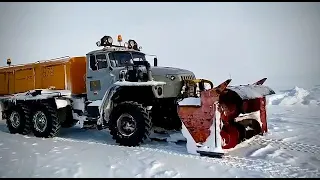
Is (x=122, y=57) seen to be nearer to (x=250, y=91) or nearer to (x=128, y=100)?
(x=128, y=100)

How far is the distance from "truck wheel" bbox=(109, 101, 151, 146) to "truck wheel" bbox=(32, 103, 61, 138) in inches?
99.5

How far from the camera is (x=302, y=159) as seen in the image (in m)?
5.31

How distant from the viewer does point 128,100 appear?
745 cm

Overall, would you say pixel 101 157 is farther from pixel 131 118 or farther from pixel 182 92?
pixel 182 92

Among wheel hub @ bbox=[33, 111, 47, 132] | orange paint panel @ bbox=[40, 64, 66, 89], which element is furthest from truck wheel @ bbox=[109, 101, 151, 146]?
wheel hub @ bbox=[33, 111, 47, 132]

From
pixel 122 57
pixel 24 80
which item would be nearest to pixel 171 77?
pixel 122 57

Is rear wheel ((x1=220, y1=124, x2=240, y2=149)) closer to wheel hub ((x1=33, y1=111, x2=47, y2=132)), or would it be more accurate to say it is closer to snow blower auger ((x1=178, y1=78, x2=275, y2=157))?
snow blower auger ((x1=178, y1=78, x2=275, y2=157))

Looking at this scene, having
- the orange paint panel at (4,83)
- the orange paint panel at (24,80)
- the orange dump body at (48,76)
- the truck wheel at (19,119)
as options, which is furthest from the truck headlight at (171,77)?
the orange paint panel at (4,83)


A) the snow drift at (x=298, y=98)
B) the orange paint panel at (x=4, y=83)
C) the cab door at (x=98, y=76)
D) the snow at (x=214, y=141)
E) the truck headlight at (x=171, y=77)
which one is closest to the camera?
the snow at (x=214, y=141)

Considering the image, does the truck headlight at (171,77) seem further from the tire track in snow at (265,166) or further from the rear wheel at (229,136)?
the tire track in snow at (265,166)

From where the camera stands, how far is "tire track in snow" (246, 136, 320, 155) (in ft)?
19.7

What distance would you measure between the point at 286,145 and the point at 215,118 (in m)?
2.20

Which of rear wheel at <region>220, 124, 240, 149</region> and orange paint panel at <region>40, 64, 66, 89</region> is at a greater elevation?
orange paint panel at <region>40, 64, 66, 89</region>

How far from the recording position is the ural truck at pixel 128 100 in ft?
19.2
